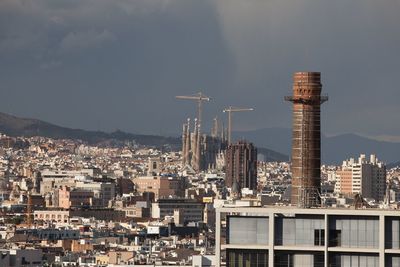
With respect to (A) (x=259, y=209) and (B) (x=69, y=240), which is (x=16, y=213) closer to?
(B) (x=69, y=240)

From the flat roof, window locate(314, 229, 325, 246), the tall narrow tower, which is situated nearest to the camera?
the flat roof

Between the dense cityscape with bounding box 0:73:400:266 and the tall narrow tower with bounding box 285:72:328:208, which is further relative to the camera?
the tall narrow tower with bounding box 285:72:328:208

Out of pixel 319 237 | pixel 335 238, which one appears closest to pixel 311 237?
pixel 319 237

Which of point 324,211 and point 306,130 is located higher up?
point 306,130

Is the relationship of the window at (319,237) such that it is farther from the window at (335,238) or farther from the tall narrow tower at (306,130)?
the tall narrow tower at (306,130)

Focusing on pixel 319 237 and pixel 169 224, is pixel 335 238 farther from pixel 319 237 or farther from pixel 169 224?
pixel 169 224

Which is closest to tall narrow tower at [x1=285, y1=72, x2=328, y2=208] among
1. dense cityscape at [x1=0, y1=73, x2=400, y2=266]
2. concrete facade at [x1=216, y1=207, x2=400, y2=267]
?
dense cityscape at [x1=0, y1=73, x2=400, y2=266]

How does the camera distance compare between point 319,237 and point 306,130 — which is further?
point 306,130

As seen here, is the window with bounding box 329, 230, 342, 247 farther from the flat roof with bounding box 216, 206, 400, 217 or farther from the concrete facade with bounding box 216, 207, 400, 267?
the flat roof with bounding box 216, 206, 400, 217

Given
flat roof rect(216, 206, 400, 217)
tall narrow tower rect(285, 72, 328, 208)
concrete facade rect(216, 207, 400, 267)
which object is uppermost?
tall narrow tower rect(285, 72, 328, 208)

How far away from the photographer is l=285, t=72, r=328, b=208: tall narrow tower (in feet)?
261

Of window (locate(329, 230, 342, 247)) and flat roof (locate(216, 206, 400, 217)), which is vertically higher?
flat roof (locate(216, 206, 400, 217))

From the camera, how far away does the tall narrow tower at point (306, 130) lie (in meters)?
79.6

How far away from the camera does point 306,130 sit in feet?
271
